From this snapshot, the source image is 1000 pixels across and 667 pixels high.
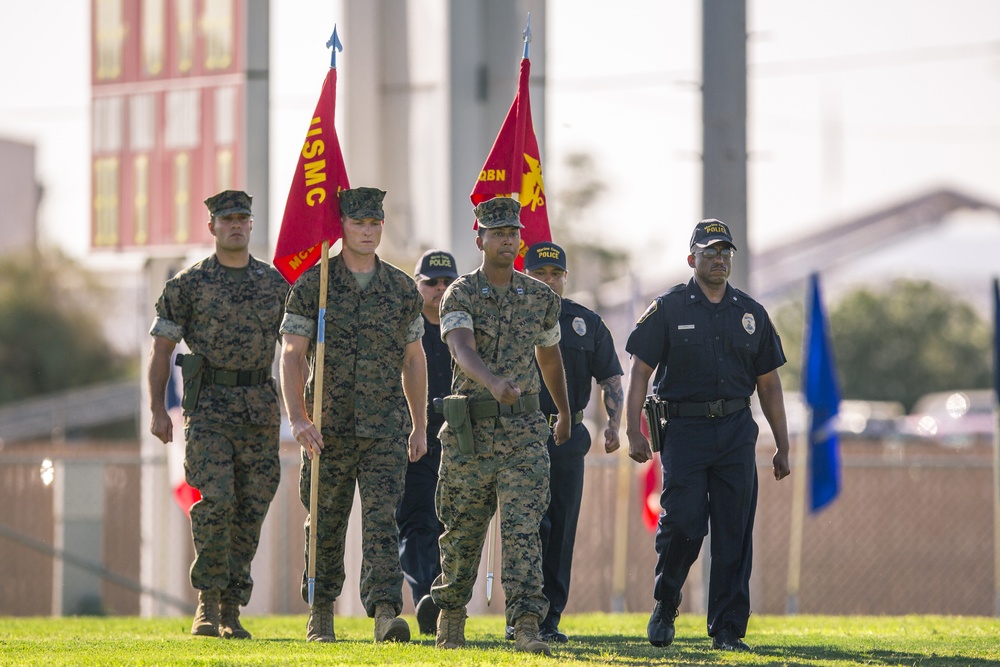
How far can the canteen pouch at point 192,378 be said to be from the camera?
956cm

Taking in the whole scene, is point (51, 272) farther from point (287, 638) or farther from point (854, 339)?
point (287, 638)

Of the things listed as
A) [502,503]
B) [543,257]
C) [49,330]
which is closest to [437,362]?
[543,257]

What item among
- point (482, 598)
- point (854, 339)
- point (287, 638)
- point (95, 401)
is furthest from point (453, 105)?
point (854, 339)

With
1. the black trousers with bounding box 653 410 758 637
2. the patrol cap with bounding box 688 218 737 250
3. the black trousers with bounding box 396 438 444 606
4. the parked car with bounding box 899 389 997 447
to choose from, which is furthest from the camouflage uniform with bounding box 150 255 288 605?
the parked car with bounding box 899 389 997 447

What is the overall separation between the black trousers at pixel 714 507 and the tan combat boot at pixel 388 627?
1.38 meters

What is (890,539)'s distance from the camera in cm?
2112

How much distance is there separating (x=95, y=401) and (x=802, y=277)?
24604 mm

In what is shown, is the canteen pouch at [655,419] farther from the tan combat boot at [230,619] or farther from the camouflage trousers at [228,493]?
the tan combat boot at [230,619]

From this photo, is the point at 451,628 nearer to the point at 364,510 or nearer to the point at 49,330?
the point at 364,510

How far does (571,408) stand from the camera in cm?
995

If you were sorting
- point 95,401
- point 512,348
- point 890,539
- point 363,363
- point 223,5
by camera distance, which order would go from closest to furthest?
point 512,348 → point 363,363 → point 223,5 → point 890,539 → point 95,401

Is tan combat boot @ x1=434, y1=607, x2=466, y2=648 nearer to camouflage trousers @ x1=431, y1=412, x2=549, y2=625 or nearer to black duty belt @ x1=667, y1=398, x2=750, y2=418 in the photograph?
camouflage trousers @ x1=431, y1=412, x2=549, y2=625

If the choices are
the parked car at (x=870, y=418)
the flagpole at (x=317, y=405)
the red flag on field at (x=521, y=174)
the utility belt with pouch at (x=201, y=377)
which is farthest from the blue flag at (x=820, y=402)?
the parked car at (x=870, y=418)

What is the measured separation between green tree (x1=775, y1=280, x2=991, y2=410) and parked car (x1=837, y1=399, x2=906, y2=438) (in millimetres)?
915
